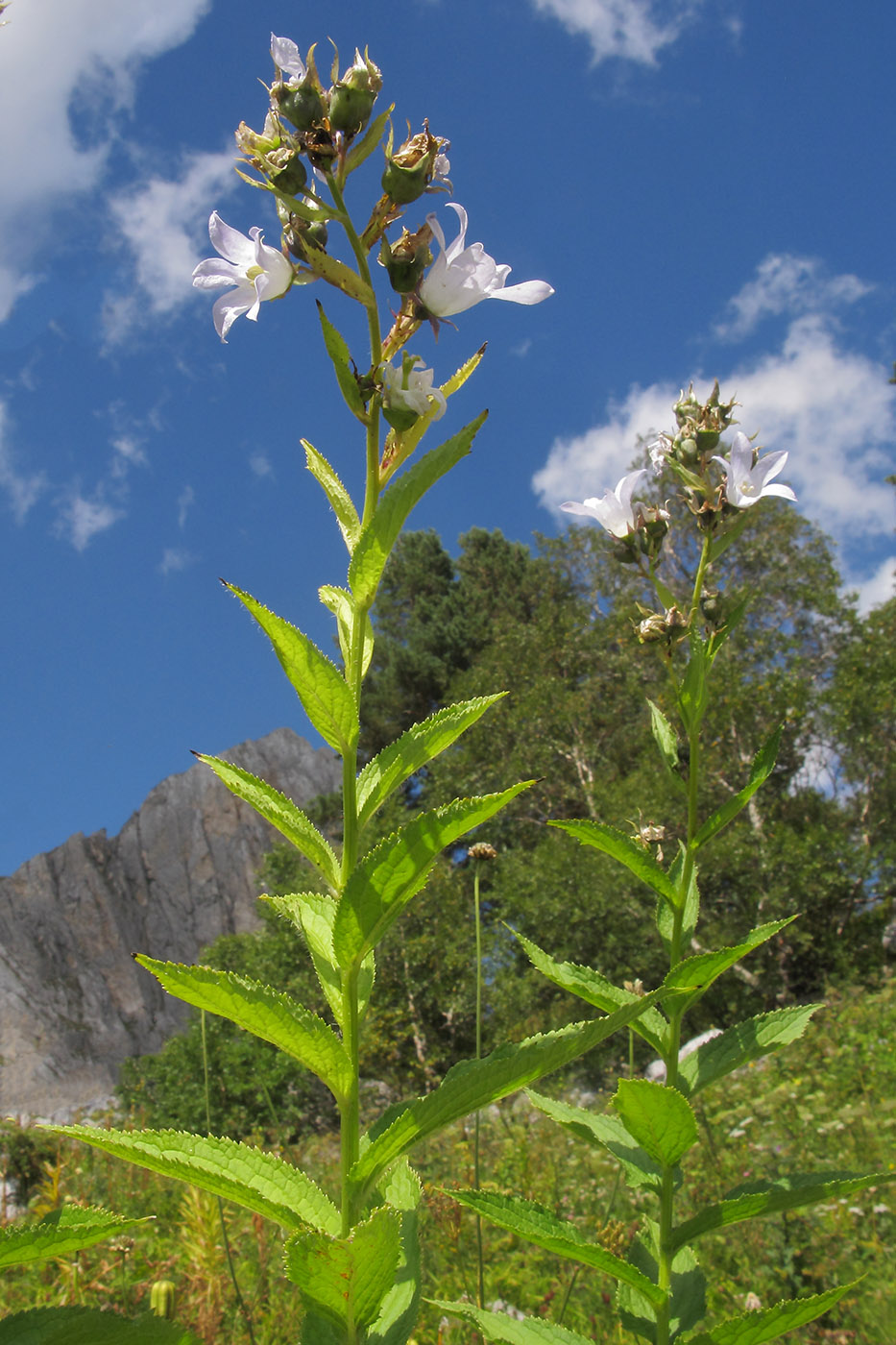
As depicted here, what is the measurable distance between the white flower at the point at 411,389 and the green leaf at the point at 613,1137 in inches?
45.4

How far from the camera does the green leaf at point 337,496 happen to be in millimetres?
1188

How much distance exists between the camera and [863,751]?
14078 millimetres

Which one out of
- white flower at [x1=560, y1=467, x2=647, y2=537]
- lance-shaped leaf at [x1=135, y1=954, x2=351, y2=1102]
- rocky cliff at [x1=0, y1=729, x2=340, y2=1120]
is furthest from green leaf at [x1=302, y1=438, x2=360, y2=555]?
rocky cliff at [x1=0, y1=729, x2=340, y2=1120]

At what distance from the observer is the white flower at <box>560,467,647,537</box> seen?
2113mm

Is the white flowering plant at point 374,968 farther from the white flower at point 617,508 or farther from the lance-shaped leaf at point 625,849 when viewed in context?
the white flower at point 617,508

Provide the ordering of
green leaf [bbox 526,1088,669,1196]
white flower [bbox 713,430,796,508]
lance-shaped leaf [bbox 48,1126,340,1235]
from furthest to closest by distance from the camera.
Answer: white flower [bbox 713,430,796,508]
green leaf [bbox 526,1088,669,1196]
lance-shaped leaf [bbox 48,1126,340,1235]

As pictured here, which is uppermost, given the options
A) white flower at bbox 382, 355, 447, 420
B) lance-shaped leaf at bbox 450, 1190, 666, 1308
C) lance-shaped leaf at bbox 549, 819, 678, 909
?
white flower at bbox 382, 355, 447, 420

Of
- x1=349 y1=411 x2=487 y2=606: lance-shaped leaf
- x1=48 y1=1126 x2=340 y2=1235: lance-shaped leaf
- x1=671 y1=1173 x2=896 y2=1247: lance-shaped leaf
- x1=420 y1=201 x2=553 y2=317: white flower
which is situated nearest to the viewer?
x1=48 y1=1126 x2=340 y2=1235: lance-shaped leaf

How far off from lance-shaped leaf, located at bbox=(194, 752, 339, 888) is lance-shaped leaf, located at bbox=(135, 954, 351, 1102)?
172 mm

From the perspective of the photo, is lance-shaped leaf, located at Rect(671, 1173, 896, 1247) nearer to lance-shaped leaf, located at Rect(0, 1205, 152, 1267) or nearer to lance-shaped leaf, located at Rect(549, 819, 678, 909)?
lance-shaped leaf, located at Rect(549, 819, 678, 909)

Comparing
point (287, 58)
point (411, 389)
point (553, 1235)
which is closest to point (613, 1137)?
point (553, 1235)

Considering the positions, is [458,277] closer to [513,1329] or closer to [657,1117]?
[657,1117]

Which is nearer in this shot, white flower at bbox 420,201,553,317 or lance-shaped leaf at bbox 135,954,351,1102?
lance-shaped leaf at bbox 135,954,351,1102

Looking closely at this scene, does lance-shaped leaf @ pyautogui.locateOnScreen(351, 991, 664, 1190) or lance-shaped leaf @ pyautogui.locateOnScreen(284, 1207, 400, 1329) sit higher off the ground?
lance-shaped leaf @ pyautogui.locateOnScreen(351, 991, 664, 1190)
